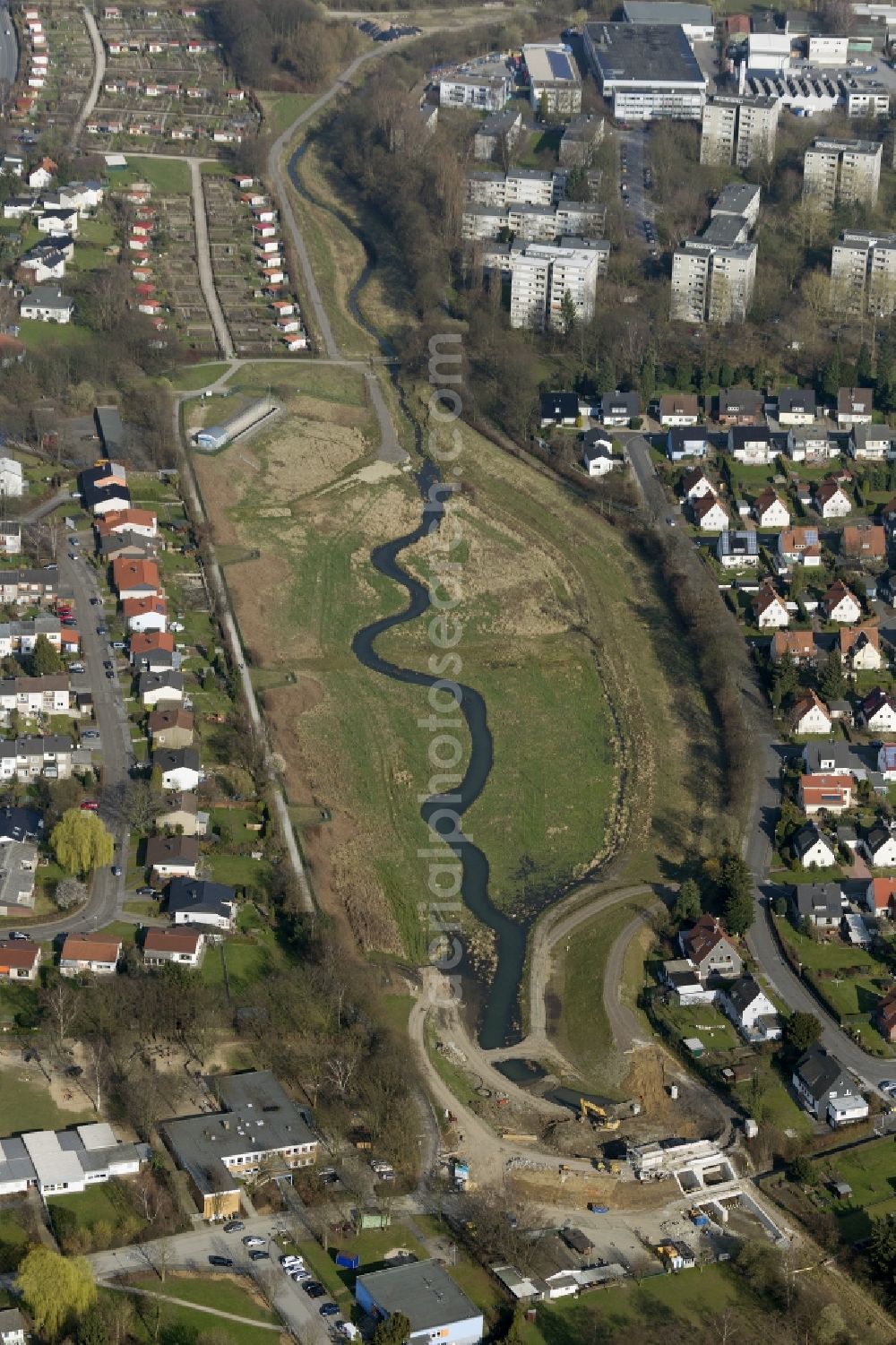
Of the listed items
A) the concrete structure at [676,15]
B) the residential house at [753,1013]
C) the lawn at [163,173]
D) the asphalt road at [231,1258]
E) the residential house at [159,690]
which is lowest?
the residential house at [753,1013]

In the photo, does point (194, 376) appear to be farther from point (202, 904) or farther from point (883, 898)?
point (883, 898)

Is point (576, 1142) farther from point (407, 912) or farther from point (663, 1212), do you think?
point (407, 912)

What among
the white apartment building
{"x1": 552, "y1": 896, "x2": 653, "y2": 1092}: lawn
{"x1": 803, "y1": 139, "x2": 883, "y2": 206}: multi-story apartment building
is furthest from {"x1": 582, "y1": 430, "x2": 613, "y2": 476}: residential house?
the white apartment building

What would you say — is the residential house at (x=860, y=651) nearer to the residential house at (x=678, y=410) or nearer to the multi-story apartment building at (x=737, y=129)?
the residential house at (x=678, y=410)

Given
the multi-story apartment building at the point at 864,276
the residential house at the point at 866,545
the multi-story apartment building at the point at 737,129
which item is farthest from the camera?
the multi-story apartment building at the point at 737,129

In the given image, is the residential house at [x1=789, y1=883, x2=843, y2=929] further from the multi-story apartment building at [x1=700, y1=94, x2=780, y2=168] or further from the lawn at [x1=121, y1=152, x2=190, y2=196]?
the lawn at [x1=121, y1=152, x2=190, y2=196]

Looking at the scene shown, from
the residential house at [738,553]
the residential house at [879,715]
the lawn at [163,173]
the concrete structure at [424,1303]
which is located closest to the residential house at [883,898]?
the residential house at [879,715]

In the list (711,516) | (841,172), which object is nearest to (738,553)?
(711,516)
